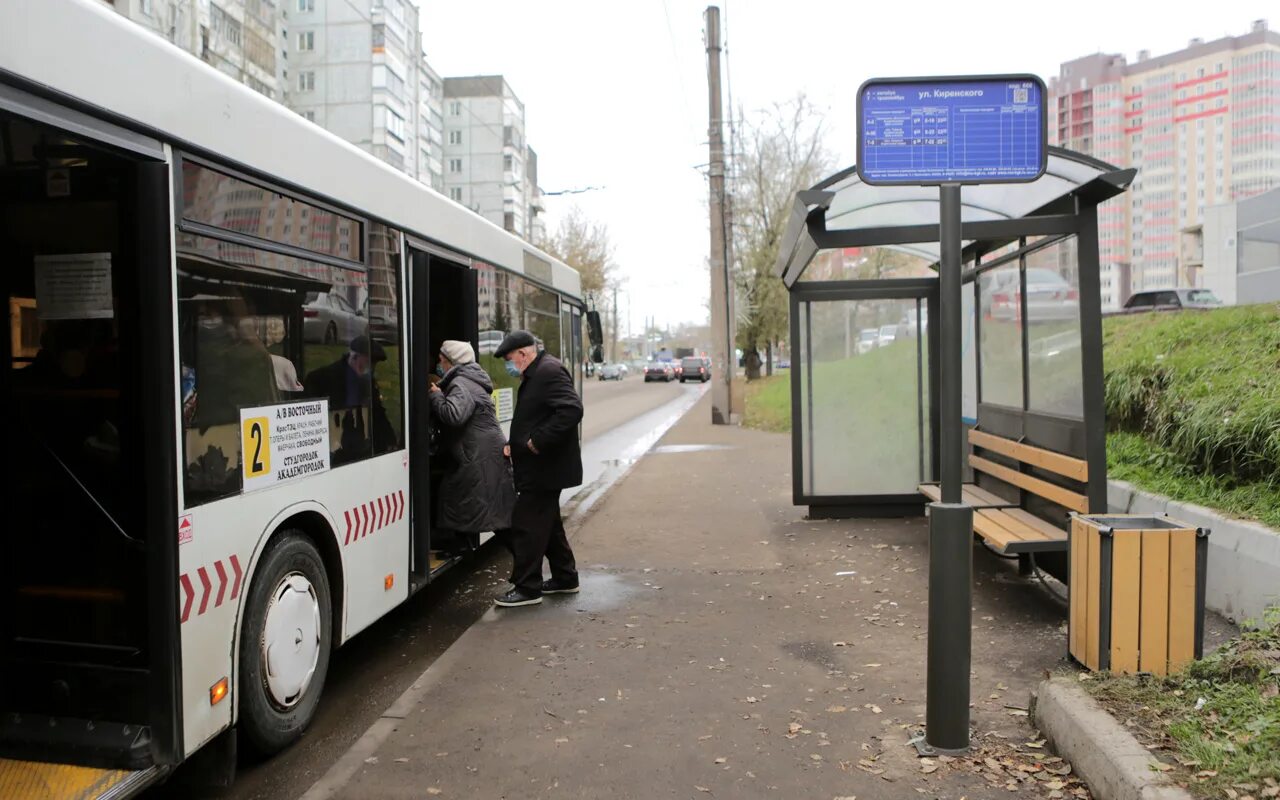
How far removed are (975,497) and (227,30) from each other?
3139cm

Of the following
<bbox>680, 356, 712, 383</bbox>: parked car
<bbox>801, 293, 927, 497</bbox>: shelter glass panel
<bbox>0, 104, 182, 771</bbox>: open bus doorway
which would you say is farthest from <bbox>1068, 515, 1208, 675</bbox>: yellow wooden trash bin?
<bbox>680, 356, 712, 383</bbox>: parked car

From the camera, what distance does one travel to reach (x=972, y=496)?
828 centimetres

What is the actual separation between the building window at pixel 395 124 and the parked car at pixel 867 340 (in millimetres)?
39677

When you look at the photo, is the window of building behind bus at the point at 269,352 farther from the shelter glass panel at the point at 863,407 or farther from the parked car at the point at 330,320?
the shelter glass panel at the point at 863,407

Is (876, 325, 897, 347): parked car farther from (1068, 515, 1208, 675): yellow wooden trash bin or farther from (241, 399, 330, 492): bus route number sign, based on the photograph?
(241, 399, 330, 492): bus route number sign

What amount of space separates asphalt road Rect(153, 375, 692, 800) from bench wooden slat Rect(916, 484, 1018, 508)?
3.54 meters

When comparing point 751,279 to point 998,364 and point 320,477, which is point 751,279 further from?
point 320,477

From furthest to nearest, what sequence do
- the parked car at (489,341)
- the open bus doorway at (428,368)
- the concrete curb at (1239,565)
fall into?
the parked car at (489,341) < the open bus doorway at (428,368) < the concrete curb at (1239,565)

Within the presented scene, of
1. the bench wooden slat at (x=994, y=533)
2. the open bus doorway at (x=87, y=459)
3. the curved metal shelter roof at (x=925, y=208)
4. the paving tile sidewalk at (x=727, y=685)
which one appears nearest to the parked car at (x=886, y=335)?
the curved metal shelter roof at (x=925, y=208)

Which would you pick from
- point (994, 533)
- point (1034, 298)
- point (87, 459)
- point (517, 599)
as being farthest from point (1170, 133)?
point (87, 459)

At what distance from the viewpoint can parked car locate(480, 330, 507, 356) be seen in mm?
7531

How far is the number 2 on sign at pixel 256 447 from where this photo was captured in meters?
3.96

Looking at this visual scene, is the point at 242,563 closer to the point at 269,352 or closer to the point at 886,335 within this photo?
the point at 269,352

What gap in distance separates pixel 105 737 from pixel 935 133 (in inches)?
149
